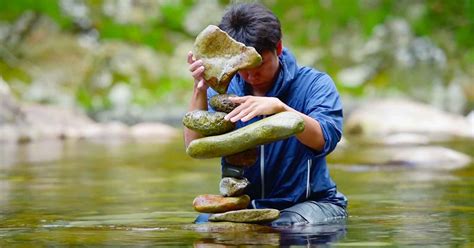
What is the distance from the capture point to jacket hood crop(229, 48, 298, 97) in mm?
5754

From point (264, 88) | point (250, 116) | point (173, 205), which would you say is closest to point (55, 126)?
point (173, 205)

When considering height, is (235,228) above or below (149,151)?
below

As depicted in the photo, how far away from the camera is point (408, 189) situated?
9.11m

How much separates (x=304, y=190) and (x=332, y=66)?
21.4m

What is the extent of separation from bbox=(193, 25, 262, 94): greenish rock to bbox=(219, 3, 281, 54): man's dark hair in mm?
91

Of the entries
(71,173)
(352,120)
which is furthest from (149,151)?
(352,120)

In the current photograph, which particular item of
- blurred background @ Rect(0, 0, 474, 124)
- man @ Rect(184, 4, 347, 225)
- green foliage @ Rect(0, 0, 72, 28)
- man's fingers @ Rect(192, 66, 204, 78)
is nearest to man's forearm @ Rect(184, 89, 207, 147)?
man @ Rect(184, 4, 347, 225)

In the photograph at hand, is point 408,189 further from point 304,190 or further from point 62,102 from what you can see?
point 62,102

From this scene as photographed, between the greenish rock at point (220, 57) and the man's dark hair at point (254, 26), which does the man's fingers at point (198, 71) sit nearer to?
the greenish rock at point (220, 57)

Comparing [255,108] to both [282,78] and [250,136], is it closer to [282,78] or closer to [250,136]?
[250,136]

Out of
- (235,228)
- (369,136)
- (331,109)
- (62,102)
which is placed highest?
(62,102)

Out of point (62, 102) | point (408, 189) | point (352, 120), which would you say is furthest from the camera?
point (62, 102)

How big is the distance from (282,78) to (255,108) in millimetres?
589

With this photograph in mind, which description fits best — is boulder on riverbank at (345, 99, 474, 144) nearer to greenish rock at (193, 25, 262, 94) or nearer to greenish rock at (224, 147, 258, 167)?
greenish rock at (224, 147, 258, 167)
